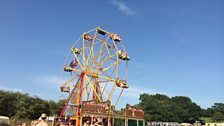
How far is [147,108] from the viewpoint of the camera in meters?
70.4

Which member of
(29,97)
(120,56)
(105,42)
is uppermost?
(105,42)

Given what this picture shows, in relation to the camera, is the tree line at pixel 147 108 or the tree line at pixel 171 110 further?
the tree line at pixel 171 110

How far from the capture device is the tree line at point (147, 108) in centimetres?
3909

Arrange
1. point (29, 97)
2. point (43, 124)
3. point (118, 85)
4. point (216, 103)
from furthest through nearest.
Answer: point (216, 103), point (29, 97), point (118, 85), point (43, 124)

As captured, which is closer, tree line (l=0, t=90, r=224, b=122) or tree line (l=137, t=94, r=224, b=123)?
tree line (l=0, t=90, r=224, b=122)

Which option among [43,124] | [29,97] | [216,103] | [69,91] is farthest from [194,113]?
[43,124]

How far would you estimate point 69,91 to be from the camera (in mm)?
27734

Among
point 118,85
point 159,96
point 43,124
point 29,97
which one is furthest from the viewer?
point 159,96

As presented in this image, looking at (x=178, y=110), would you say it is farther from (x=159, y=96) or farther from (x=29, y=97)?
(x=29, y=97)

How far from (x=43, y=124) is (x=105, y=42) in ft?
82.1

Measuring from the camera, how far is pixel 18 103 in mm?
39781

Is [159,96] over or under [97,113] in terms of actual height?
over

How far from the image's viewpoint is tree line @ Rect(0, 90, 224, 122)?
39094 millimetres

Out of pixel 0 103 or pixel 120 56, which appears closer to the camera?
pixel 120 56
